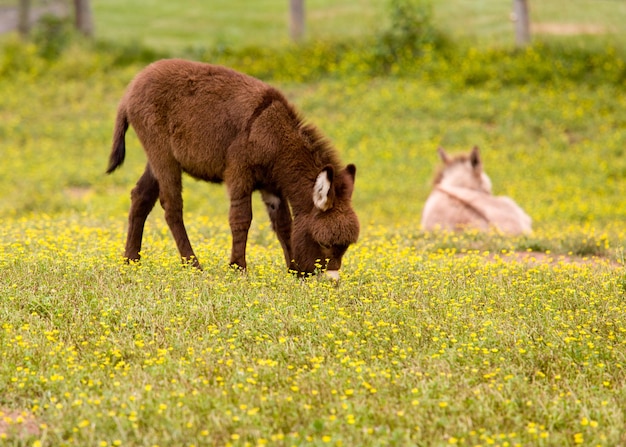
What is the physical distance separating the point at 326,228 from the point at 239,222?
0.87 m

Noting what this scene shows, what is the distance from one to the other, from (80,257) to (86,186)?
10.1 meters

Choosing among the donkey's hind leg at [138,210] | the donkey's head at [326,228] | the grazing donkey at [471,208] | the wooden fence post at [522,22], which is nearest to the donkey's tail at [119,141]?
the donkey's hind leg at [138,210]

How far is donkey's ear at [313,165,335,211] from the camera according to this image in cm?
725

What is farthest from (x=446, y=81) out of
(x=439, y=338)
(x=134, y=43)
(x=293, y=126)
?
(x=439, y=338)

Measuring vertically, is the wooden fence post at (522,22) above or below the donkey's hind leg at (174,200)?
above

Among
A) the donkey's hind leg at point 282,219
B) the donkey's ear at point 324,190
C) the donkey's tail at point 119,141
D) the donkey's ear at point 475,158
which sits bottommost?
the donkey's ear at point 475,158

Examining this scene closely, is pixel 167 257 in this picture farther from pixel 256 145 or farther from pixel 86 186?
pixel 86 186

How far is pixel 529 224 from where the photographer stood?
12.8 meters

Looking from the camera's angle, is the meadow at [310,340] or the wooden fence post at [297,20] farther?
the wooden fence post at [297,20]

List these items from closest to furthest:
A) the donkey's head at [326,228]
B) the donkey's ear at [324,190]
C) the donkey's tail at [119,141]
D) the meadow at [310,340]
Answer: the meadow at [310,340], the donkey's ear at [324,190], the donkey's head at [326,228], the donkey's tail at [119,141]

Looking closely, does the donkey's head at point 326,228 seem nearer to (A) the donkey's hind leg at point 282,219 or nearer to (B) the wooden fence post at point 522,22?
(A) the donkey's hind leg at point 282,219

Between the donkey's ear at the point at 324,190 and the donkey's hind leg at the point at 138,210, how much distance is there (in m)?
Answer: 1.85

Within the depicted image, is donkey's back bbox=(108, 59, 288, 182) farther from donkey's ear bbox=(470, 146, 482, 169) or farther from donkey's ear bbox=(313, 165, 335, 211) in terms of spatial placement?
donkey's ear bbox=(470, 146, 482, 169)

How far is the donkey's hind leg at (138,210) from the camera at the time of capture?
825 cm
